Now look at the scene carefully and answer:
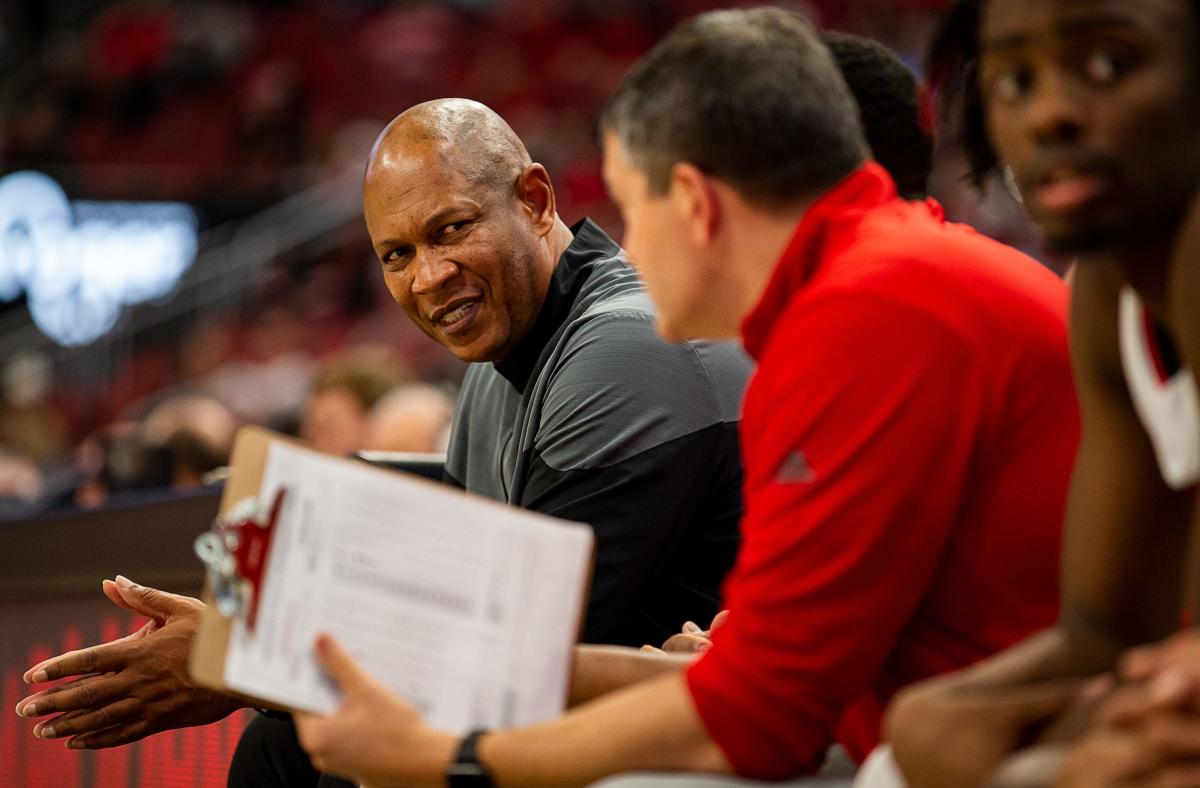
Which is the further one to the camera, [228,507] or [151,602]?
[151,602]

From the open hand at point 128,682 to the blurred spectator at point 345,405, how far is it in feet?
10.5

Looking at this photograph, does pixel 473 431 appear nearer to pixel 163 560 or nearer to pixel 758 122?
pixel 163 560

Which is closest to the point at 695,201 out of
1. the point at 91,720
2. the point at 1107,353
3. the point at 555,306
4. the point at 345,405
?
the point at 1107,353

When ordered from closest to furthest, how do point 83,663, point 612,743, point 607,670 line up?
point 612,743
point 607,670
point 83,663

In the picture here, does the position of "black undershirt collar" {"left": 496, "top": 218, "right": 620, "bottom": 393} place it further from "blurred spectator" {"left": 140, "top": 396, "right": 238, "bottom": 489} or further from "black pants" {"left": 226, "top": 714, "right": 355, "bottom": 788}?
"blurred spectator" {"left": 140, "top": 396, "right": 238, "bottom": 489}

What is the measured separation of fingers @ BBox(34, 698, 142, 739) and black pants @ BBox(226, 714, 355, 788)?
1.28 feet

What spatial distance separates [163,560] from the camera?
3615 mm

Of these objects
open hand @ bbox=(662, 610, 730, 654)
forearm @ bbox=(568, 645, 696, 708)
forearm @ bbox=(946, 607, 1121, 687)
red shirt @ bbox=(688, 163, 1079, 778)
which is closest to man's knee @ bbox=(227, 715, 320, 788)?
open hand @ bbox=(662, 610, 730, 654)

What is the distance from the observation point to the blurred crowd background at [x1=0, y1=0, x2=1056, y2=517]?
9711 mm

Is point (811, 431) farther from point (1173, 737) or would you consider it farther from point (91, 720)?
point (91, 720)

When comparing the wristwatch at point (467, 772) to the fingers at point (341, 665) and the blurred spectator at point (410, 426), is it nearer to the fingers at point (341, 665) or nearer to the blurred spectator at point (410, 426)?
the fingers at point (341, 665)

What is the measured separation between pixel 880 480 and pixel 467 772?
0.54 m

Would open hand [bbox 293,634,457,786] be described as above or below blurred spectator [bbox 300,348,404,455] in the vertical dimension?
below

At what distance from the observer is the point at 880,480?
1.57 m
